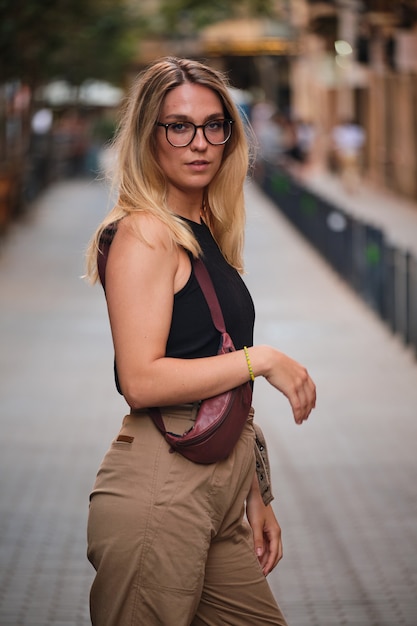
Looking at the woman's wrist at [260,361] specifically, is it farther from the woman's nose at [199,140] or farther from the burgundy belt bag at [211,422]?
the woman's nose at [199,140]

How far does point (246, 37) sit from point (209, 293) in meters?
62.8

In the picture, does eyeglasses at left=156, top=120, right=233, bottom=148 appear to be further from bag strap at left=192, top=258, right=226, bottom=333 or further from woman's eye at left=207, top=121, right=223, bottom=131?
bag strap at left=192, top=258, right=226, bottom=333

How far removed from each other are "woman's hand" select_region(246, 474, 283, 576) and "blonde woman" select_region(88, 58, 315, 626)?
7.0 inches

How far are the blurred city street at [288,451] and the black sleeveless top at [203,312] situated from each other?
2.87m

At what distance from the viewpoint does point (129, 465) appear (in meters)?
3.05

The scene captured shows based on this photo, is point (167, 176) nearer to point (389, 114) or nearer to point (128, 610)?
point (128, 610)

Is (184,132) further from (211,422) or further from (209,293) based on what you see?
(211,422)

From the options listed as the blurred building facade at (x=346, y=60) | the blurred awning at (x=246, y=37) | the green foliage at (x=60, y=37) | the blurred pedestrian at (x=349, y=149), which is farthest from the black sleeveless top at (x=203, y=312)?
the blurred awning at (x=246, y=37)

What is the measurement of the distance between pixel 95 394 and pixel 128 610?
8.08 meters

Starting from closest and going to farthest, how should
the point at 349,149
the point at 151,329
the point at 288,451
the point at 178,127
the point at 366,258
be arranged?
1. the point at 151,329
2. the point at 178,127
3. the point at 288,451
4. the point at 366,258
5. the point at 349,149

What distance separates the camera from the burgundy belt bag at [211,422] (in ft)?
9.88

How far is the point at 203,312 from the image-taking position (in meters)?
3.02

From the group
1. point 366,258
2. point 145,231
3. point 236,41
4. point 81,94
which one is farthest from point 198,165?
point 236,41

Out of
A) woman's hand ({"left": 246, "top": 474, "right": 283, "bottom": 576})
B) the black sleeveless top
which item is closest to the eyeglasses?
the black sleeveless top
